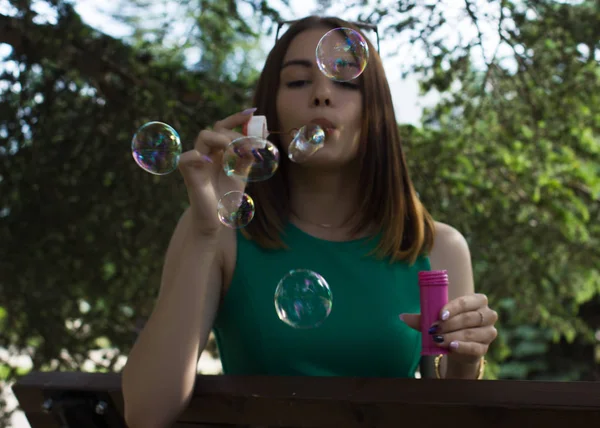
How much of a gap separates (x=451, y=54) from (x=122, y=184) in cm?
142

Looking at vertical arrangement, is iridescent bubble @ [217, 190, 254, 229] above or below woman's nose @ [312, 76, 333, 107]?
below

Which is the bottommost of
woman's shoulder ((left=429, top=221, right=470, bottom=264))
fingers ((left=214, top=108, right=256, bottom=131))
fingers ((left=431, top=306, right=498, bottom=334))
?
fingers ((left=431, top=306, right=498, bottom=334))

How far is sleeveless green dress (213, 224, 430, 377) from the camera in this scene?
161cm

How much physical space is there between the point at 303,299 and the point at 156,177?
165cm

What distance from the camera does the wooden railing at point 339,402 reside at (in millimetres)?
1105

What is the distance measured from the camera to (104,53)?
114 inches

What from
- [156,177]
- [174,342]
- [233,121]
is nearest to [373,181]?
[233,121]

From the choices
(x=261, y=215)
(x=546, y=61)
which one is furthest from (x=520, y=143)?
(x=261, y=215)

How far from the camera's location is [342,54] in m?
1.67

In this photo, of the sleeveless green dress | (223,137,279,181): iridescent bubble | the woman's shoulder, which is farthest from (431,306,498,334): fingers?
(223,137,279,181): iridescent bubble

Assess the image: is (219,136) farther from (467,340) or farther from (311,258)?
(467,340)

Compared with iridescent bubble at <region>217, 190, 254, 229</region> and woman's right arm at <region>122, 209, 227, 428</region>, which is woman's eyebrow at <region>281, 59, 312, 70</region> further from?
woman's right arm at <region>122, 209, 227, 428</region>

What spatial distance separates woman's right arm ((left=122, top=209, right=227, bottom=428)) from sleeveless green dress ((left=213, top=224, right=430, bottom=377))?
9cm

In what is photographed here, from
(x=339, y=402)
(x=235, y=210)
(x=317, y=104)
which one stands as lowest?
(x=339, y=402)
